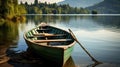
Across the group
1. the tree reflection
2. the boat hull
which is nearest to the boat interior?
the boat hull

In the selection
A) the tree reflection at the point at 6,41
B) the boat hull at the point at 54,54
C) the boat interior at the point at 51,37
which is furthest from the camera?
the tree reflection at the point at 6,41

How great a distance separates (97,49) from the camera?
33.8 m

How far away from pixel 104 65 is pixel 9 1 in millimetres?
77237

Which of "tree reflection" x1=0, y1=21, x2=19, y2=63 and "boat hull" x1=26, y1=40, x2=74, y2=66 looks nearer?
"boat hull" x1=26, y1=40, x2=74, y2=66

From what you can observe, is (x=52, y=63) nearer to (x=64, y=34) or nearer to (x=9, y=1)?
(x=64, y=34)

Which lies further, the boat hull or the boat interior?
the boat interior

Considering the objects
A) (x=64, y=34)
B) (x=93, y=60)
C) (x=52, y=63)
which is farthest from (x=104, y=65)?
(x=64, y=34)

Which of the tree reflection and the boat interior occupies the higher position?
the boat interior

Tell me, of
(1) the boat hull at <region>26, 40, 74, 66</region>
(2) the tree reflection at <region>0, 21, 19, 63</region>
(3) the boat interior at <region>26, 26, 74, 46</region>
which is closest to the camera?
(1) the boat hull at <region>26, 40, 74, 66</region>

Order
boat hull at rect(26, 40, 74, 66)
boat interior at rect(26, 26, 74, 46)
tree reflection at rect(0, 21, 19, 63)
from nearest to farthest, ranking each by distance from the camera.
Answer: boat hull at rect(26, 40, 74, 66) → boat interior at rect(26, 26, 74, 46) → tree reflection at rect(0, 21, 19, 63)

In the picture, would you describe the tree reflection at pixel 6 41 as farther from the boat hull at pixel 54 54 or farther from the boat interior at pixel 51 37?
the boat hull at pixel 54 54

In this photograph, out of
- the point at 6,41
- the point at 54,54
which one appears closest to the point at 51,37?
the point at 6,41

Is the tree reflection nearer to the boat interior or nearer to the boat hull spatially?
the boat interior

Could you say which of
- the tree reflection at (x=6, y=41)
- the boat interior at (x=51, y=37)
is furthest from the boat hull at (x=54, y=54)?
the tree reflection at (x=6, y=41)
